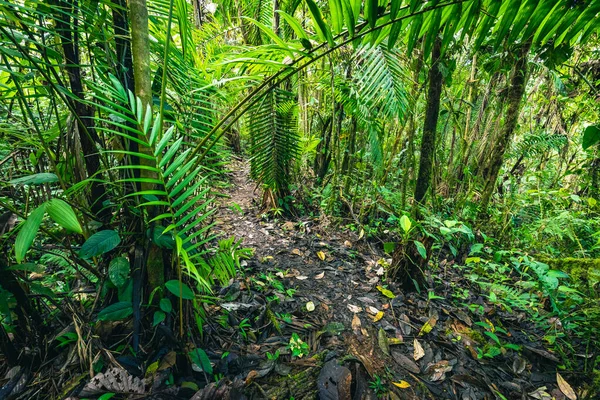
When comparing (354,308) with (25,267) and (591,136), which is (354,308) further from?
(25,267)

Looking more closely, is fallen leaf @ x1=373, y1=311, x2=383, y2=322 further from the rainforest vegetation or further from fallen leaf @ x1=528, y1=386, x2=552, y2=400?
fallen leaf @ x1=528, y1=386, x2=552, y2=400

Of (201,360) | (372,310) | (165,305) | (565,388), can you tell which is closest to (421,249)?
(372,310)

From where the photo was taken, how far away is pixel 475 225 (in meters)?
3.00

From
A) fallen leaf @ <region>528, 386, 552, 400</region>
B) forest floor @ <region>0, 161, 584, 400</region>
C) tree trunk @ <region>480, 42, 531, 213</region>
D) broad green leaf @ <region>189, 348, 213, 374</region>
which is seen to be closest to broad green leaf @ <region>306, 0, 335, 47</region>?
forest floor @ <region>0, 161, 584, 400</region>

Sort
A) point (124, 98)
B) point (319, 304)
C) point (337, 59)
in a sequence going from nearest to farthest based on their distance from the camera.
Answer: point (124, 98) → point (319, 304) → point (337, 59)

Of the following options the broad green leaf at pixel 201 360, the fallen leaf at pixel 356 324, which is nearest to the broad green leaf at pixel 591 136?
the fallen leaf at pixel 356 324

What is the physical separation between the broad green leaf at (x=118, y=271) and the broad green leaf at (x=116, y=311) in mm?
70

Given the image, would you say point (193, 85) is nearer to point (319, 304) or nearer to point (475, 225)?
point (319, 304)

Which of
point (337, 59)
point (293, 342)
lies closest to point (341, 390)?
point (293, 342)

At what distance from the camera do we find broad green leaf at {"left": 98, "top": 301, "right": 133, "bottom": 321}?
0.97 m

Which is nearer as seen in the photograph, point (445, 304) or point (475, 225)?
point (445, 304)

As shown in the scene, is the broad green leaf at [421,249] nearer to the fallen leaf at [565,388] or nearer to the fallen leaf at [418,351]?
the fallen leaf at [418,351]

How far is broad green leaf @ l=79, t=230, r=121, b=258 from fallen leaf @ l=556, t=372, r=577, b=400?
2.26 meters

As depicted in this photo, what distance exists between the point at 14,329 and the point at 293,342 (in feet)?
3.78
